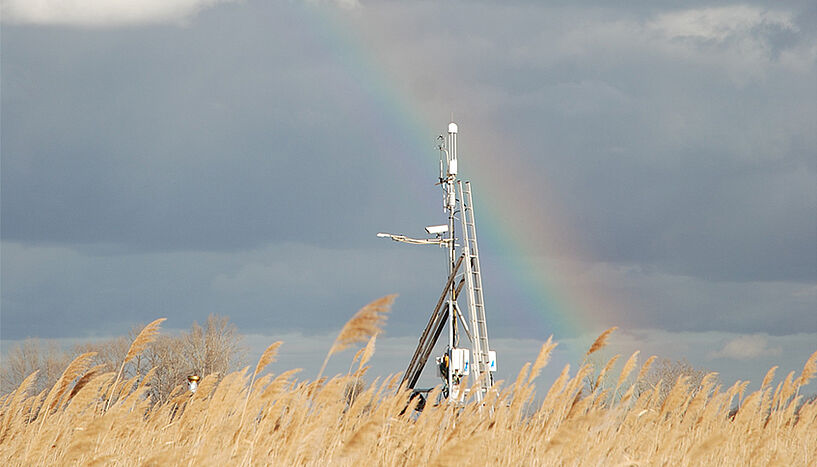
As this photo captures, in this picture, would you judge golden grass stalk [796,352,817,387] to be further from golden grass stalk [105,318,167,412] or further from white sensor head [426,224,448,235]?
white sensor head [426,224,448,235]

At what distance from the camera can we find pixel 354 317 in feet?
12.5

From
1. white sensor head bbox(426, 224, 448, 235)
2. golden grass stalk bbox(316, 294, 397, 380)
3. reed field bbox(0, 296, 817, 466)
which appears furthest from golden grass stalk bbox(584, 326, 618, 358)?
white sensor head bbox(426, 224, 448, 235)

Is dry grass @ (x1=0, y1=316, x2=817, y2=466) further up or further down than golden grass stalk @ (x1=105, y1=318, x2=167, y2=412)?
further down

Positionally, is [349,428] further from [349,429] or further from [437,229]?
[437,229]

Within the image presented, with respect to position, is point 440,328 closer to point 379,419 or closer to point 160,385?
point 160,385

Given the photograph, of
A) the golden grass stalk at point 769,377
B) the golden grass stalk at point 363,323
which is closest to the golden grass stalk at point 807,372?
the golden grass stalk at point 769,377

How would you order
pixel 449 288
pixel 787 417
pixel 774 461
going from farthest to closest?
pixel 449 288, pixel 787 417, pixel 774 461

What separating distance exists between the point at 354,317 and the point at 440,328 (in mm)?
24308

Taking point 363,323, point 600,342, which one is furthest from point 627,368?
point 363,323

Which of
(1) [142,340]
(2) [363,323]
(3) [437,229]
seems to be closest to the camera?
(2) [363,323]

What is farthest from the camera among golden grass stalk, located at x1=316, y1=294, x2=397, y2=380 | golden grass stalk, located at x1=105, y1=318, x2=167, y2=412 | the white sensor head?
the white sensor head

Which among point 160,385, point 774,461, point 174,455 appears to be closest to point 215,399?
Result: point 174,455

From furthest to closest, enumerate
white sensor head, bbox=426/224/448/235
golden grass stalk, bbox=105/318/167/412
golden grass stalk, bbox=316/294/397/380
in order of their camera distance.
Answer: white sensor head, bbox=426/224/448/235 < golden grass stalk, bbox=105/318/167/412 < golden grass stalk, bbox=316/294/397/380

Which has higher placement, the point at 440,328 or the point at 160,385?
the point at 440,328
